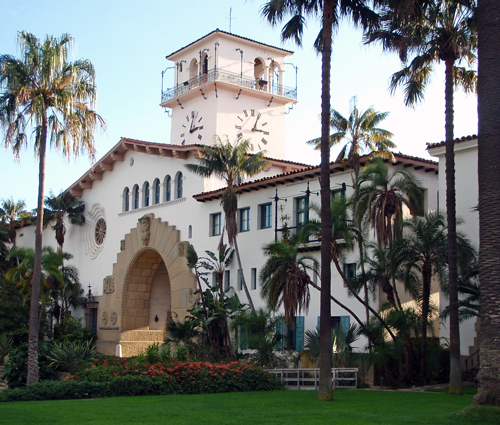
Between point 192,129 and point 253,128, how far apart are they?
173 inches

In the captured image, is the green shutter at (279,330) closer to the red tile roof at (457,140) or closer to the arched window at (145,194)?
the red tile roof at (457,140)

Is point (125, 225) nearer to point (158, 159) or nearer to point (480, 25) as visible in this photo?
point (158, 159)

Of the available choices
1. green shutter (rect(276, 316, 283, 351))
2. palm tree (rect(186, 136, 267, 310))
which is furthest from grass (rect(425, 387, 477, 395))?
palm tree (rect(186, 136, 267, 310))

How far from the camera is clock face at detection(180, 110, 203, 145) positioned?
48094 millimetres

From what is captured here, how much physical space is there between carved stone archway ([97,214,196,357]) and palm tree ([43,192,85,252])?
5.91m

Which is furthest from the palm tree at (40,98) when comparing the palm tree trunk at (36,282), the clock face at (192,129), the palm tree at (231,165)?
the clock face at (192,129)

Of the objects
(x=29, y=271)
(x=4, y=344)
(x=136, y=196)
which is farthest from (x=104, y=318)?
(x=136, y=196)

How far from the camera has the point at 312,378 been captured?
2514 cm

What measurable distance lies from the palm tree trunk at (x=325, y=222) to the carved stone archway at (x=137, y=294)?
66.6 ft

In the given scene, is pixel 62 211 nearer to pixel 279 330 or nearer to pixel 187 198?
pixel 187 198

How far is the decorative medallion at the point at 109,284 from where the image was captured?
42281 mm

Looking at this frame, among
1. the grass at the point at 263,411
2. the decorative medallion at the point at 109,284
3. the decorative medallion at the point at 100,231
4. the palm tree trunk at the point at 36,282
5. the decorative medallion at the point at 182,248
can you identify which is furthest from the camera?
the decorative medallion at the point at 100,231

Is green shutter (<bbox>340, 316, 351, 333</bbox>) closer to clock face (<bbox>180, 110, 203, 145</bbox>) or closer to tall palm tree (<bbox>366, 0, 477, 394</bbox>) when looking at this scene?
tall palm tree (<bbox>366, 0, 477, 394</bbox>)

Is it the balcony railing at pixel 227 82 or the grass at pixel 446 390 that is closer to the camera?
the grass at pixel 446 390
